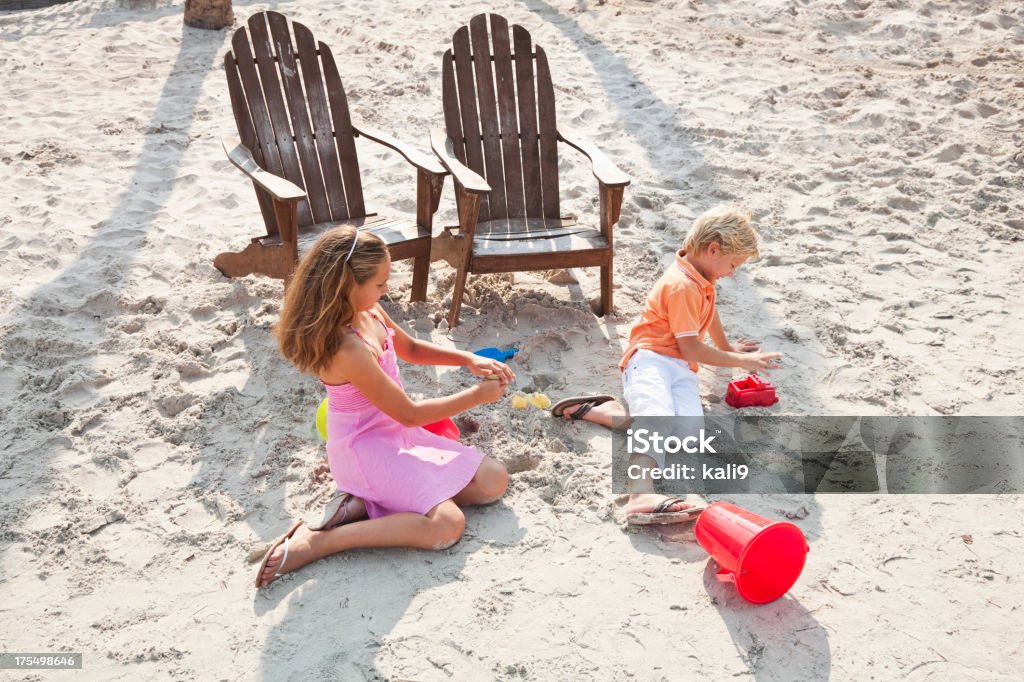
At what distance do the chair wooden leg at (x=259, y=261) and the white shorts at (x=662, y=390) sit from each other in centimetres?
156

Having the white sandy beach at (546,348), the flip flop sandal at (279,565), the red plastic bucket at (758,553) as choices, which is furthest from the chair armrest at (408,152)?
the red plastic bucket at (758,553)

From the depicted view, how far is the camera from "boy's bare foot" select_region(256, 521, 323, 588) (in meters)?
2.68

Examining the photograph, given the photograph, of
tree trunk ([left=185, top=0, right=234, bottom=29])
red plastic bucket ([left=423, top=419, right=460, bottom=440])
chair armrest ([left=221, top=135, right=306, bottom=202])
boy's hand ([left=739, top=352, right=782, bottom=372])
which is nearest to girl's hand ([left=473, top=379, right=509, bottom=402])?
red plastic bucket ([left=423, top=419, right=460, bottom=440])

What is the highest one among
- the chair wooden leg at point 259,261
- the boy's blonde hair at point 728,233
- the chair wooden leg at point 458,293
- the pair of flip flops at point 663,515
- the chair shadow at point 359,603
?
the boy's blonde hair at point 728,233

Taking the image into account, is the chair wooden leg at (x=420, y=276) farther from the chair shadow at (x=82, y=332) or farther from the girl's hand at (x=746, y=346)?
the girl's hand at (x=746, y=346)

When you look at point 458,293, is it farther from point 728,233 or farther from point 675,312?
point 728,233

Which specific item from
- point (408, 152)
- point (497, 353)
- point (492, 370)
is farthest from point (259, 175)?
point (492, 370)

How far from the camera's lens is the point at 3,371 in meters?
3.65

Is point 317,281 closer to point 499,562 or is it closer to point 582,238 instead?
point 499,562

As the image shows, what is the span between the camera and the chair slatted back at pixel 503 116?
4.42 metres

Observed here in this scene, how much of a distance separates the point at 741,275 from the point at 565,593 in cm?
236

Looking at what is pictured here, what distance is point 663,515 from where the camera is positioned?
289cm

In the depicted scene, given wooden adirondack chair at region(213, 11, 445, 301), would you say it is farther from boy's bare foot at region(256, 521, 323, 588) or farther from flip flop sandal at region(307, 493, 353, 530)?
boy's bare foot at region(256, 521, 323, 588)

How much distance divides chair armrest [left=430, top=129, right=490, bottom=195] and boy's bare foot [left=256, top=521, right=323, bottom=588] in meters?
1.67
